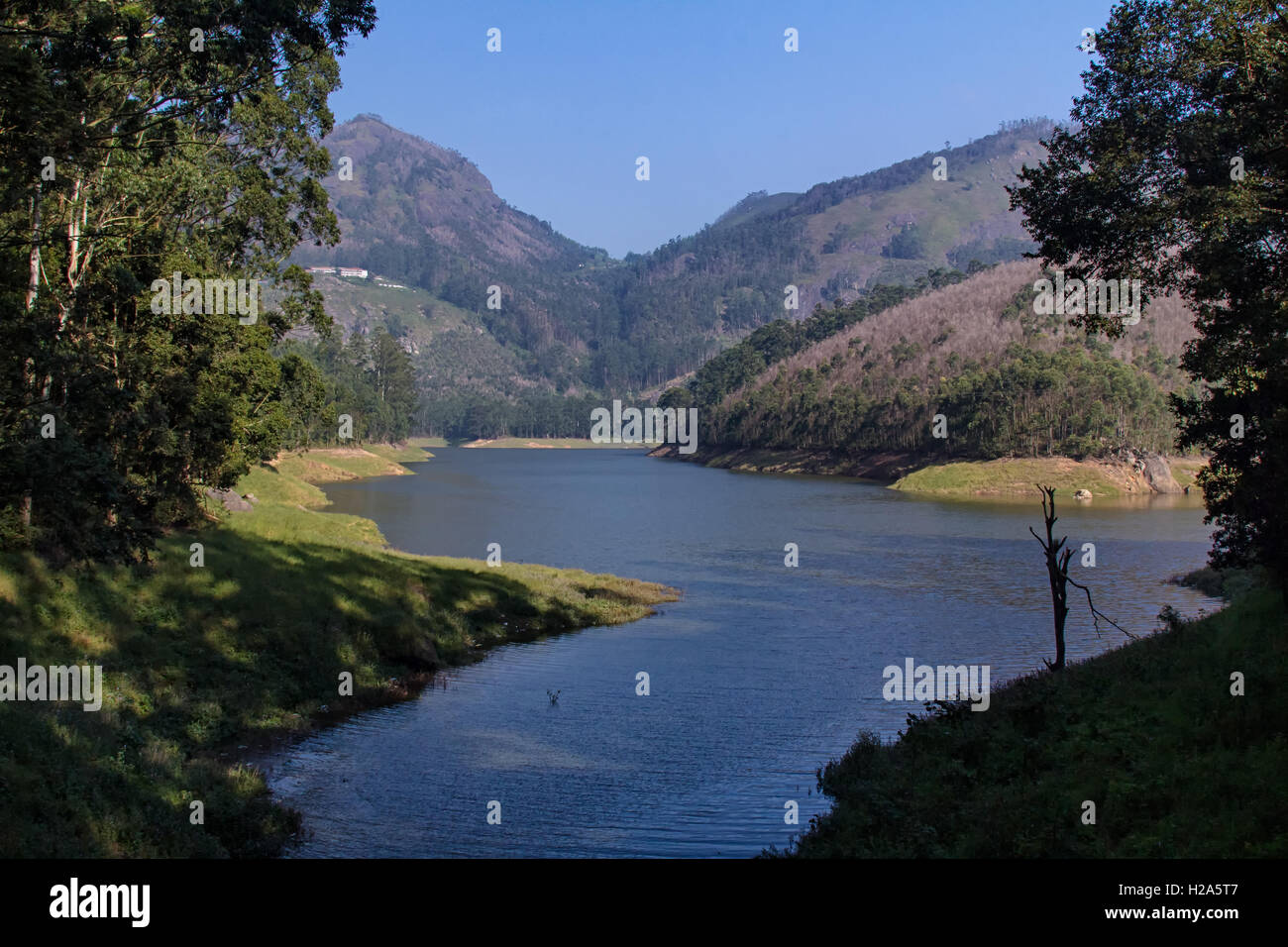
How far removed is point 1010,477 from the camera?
434 feet

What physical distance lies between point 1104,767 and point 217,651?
77.8 ft

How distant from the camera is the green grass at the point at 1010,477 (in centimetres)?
12850

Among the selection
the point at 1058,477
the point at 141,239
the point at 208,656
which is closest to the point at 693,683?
the point at 208,656

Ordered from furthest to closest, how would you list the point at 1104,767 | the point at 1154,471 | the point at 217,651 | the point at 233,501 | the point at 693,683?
the point at 1154,471
the point at 233,501
the point at 693,683
the point at 217,651
the point at 1104,767

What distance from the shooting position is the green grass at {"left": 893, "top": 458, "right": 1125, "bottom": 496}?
12850cm

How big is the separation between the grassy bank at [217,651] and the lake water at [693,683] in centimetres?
158

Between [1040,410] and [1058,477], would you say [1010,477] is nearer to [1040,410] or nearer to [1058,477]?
[1058,477]

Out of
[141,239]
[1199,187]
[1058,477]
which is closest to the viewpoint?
[1199,187]

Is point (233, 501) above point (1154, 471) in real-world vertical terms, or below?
above

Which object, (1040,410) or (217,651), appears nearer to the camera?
(217,651)

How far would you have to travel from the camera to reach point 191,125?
4134 cm

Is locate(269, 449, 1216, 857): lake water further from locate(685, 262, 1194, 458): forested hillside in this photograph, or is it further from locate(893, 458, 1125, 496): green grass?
locate(685, 262, 1194, 458): forested hillside

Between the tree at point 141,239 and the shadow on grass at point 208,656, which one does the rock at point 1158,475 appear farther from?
the tree at point 141,239
